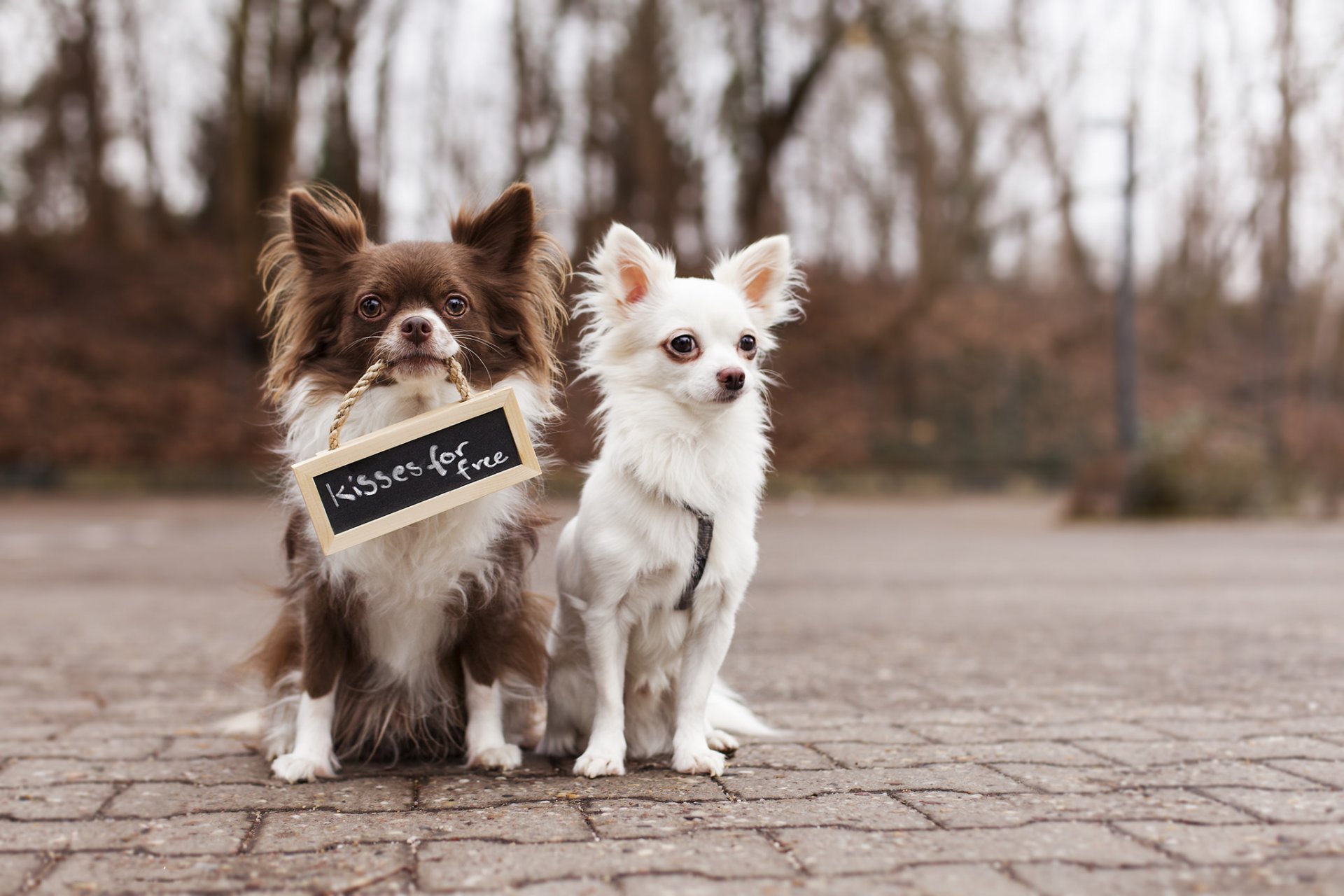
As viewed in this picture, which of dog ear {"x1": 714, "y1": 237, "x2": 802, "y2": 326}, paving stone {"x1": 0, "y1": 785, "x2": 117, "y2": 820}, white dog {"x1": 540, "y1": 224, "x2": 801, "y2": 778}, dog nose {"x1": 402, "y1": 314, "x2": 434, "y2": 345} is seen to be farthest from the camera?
dog ear {"x1": 714, "y1": 237, "x2": 802, "y2": 326}

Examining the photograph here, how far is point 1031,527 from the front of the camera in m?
18.7

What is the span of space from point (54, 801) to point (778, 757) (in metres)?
2.14

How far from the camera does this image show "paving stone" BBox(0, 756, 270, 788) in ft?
12.4

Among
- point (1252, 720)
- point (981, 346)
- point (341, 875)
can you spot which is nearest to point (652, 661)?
point (341, 875)

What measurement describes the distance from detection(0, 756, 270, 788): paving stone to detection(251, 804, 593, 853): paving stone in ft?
2.07

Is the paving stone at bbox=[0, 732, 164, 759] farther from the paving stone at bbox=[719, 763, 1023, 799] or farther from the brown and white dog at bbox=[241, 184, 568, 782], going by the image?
the paving stone at bbox=[719, 763, 1023, 799]

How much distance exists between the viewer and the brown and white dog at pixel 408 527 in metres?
3.61

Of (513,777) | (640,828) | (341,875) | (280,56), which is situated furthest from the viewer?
(280,56)

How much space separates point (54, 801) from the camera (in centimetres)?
348

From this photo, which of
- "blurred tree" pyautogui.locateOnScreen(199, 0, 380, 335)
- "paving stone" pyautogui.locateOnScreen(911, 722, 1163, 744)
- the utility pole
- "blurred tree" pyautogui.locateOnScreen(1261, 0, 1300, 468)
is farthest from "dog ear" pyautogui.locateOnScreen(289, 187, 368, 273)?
"blurred tree" pyautogui.locateOnScreen(199, 0, 380, 335)

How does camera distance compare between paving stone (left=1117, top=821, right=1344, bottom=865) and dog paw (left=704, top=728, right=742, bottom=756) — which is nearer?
paving stone (left=1117, top=821, right=1344, bottom=865)

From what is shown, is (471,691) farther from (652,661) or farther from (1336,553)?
(1336,553)

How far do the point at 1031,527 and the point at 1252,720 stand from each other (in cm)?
1461

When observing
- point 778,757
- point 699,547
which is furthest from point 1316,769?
point 699,547
